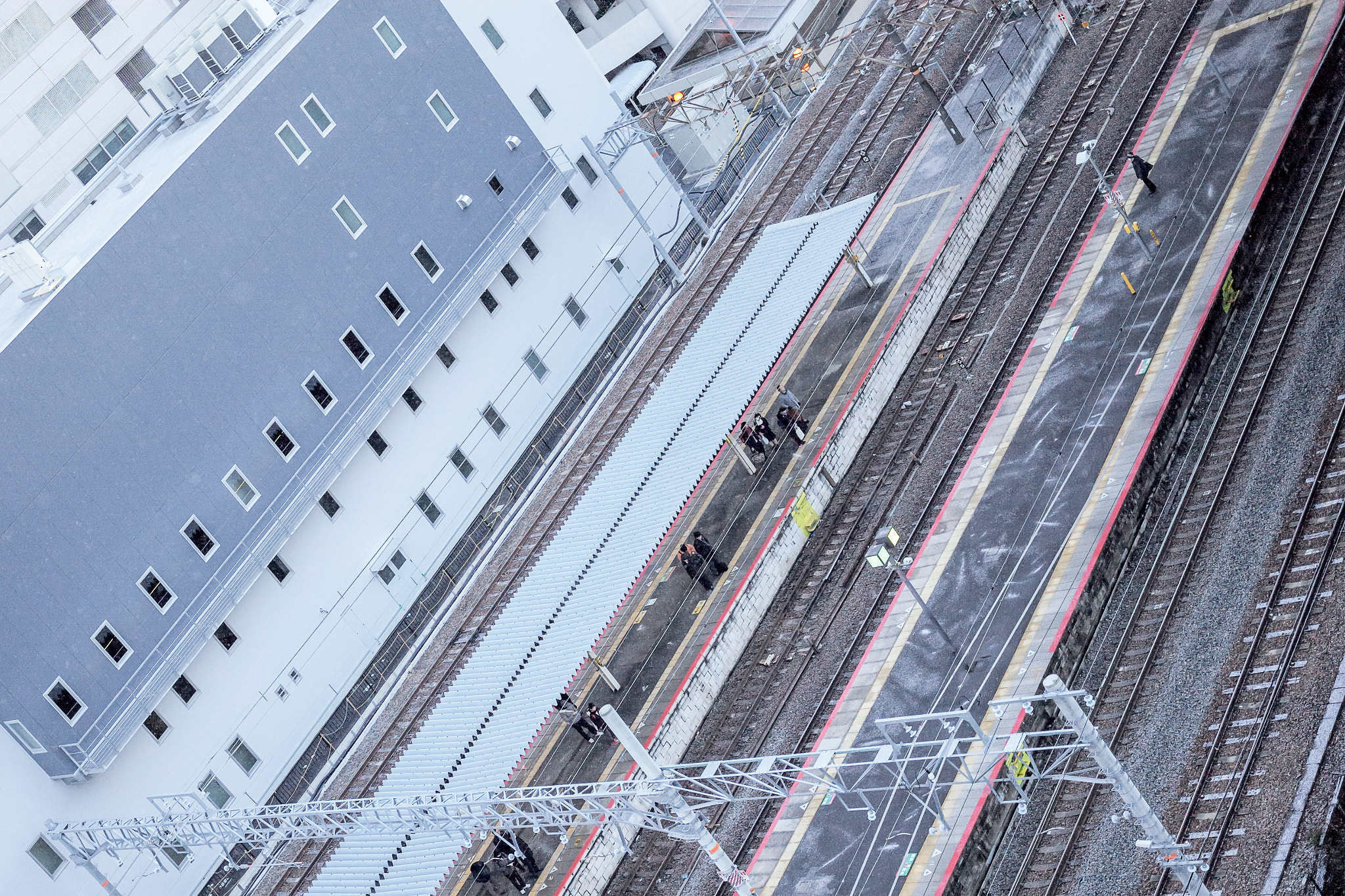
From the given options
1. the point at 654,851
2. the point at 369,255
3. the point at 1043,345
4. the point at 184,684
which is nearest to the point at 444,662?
the point at 184,684

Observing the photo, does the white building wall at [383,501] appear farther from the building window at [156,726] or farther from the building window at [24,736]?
the building window at [24,736]

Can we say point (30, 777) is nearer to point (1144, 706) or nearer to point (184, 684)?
point (184, 684)

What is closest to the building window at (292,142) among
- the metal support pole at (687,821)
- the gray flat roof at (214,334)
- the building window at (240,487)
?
the gray flat roof at (214,334)

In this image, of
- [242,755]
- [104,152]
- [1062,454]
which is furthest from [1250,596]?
[104,152]

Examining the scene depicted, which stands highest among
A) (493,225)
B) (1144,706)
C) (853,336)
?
(493,225)

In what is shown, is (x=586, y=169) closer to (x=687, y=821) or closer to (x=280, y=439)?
(x=280, y=439)

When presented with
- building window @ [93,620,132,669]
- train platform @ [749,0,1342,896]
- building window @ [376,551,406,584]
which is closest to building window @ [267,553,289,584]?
building window @ [376,551,406,584]

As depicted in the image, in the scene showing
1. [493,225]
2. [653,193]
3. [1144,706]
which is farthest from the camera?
[653,193]
